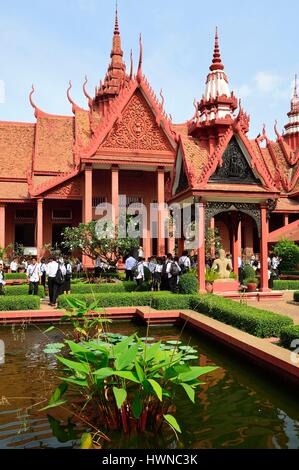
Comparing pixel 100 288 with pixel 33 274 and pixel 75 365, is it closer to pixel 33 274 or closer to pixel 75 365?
pixel 33 274

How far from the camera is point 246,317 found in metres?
6.95

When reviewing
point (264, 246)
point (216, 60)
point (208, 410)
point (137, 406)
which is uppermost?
point (216, 60)

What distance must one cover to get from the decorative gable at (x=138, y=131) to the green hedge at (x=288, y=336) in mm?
15357

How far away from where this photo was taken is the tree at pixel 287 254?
20.1 m

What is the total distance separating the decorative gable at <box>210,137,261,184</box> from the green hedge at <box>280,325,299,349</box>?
6085 millimetres

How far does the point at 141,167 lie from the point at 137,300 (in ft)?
37.4

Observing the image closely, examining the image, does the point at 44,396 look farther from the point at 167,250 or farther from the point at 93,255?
A: the point at 167,250

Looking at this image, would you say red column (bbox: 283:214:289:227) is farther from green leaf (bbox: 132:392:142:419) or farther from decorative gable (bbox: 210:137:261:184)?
green leaf (bbox: 132:392:142:419)

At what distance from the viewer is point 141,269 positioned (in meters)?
12.4

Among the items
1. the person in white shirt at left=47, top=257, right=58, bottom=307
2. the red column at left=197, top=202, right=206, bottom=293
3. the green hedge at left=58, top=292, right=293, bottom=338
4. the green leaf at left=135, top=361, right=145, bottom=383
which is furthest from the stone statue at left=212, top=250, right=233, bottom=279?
the green leaf at left=135, top=361, right=145, bottom=383

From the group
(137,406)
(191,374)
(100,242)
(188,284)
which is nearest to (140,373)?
(137,406)

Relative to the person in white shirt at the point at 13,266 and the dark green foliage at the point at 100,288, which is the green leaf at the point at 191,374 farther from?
the person in white shirt at the point at 13,266

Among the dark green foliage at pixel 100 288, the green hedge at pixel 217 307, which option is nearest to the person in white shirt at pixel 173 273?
the green hedge at pixel 217 307

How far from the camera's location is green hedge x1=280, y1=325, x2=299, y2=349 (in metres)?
5.62
